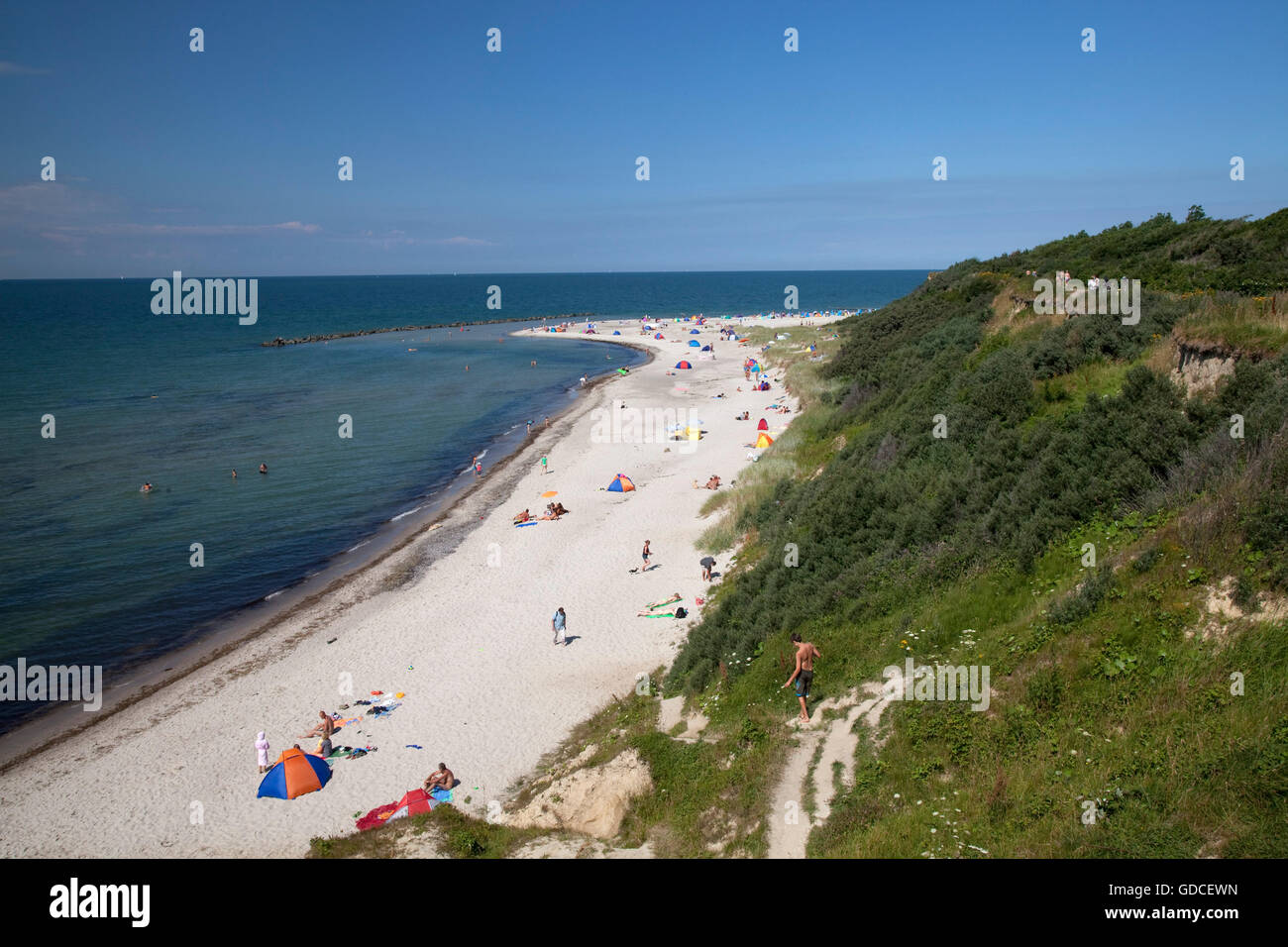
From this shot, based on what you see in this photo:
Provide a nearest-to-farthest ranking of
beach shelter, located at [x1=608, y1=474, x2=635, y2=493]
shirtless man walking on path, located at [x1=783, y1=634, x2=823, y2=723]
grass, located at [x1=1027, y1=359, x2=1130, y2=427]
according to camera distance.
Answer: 1. shirtless man walking on path, located at [x1=783, y1=634, x2=823, y2=723]
2. grass, located at [x1=1027, y1=359, x2=1130, y2=427]
3. beach shelter, located at [x1=608, y1=474, x2=635, y2=493]

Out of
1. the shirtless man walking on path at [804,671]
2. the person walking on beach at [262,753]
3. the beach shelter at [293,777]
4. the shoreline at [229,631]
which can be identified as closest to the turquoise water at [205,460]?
the shoreline at [229,631]

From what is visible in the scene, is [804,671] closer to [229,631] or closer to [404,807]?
[404,807]

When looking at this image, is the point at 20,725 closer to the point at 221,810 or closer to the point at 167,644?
the point at 167,644

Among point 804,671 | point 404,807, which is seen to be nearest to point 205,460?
point 404,807

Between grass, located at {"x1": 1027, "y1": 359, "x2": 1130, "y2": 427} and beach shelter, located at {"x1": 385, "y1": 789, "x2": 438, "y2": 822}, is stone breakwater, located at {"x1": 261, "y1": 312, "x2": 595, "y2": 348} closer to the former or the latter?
beach shelter, located at {"x1": 385, "y1": 789, "x2": 438, "y2": 822}

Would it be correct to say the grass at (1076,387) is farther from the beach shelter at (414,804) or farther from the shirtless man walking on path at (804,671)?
the beach shelter at (414,804)

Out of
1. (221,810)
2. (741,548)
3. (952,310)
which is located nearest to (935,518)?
(741,548)

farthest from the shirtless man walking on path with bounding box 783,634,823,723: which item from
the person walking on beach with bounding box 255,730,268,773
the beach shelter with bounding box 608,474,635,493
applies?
the beach shelter with bounding box 608,474,635,493
